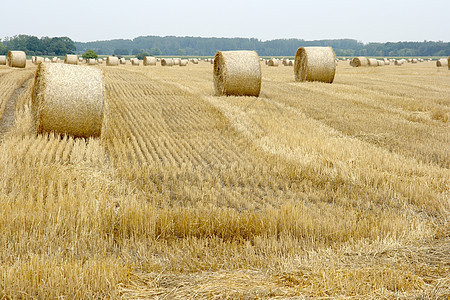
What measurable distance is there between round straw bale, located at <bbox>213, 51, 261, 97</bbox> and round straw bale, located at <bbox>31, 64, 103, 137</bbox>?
257 inches

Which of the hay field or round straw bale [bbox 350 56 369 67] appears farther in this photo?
round straw bale [bbox 350 56 369 67]

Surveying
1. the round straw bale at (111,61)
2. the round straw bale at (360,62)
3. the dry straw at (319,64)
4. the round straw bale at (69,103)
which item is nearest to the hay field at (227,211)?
the round straw bale at (69,103)

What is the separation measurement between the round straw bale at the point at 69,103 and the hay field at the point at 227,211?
0.30 meters

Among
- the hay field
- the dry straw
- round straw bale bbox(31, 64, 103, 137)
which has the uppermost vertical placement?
the dry straw

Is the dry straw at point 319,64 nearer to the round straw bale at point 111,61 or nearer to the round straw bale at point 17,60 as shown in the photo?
the round straw bale at point 17,60

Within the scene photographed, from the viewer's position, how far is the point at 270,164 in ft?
23.3

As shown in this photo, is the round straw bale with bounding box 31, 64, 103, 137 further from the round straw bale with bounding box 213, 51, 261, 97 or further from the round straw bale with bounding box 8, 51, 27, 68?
the round straw bale with bounding box 8, 51, 27, 68

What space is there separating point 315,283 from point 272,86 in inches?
656

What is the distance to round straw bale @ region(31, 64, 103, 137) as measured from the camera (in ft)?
27.5

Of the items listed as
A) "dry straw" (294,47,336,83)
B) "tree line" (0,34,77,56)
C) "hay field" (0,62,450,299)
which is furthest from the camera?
"tree line" (0,34,77,56)

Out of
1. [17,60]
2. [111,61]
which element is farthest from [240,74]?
[111,61]

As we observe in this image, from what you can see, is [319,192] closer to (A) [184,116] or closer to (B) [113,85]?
(A) [184,116]

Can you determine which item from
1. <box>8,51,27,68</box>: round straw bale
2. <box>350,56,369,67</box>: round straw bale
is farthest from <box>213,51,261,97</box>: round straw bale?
<box>350,56,369,67</box>: round straw bale

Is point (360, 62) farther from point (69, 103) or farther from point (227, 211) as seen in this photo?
point (227, 211)
